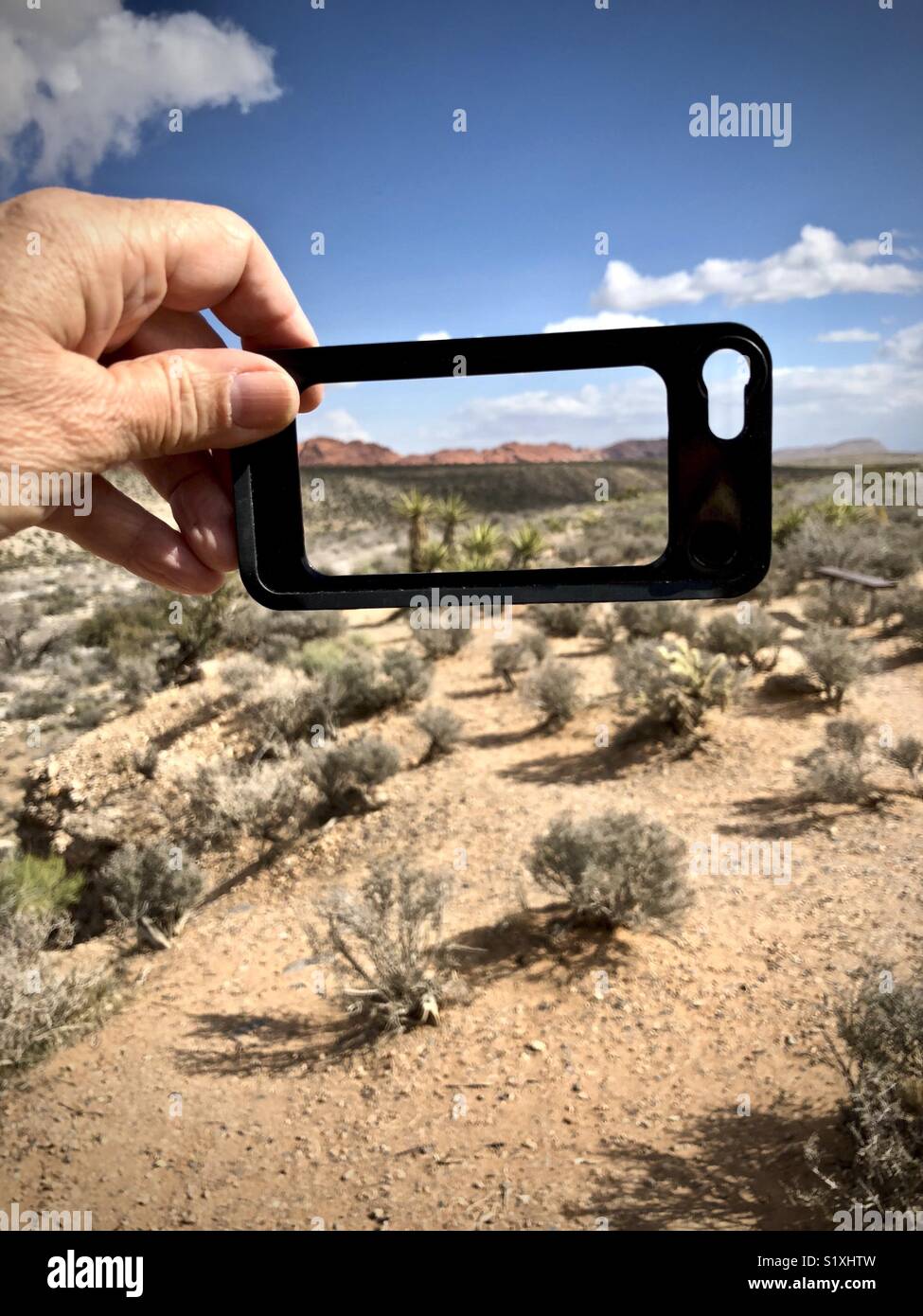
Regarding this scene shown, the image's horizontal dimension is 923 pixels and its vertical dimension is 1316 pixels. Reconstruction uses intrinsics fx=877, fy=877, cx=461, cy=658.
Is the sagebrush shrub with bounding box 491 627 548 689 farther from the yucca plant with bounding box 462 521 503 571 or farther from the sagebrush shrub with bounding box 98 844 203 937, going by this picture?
the yucca plant with bounding box 462 521 503 571

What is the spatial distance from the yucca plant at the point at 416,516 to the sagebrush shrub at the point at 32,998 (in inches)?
462

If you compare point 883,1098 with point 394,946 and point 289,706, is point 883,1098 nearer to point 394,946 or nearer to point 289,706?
point 394,946

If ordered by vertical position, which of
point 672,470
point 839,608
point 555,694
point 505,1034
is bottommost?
point 505,1034

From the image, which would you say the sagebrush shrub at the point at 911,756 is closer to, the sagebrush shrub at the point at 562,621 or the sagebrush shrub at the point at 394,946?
the sagebrush shrub at the point at 394,946


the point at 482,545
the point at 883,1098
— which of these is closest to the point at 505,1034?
the point at 883,1098

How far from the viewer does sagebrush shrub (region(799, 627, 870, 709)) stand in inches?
335

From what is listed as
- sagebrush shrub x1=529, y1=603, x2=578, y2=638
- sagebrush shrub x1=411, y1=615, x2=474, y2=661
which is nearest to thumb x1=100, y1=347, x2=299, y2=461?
sagebrush shrub x1=411, y1=615, x2=474, y2=661

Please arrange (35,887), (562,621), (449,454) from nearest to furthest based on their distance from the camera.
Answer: (35,887) → (562,621) → (449,454)

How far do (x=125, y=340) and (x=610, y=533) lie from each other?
21.6 m

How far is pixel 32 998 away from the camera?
506 centimetres

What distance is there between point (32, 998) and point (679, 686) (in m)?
5.92

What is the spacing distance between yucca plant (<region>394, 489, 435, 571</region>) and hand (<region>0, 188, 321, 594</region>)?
15.3 m

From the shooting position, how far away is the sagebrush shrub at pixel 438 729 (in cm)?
867
